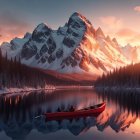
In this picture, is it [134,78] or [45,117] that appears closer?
[45,117]

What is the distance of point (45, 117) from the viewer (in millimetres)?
57812

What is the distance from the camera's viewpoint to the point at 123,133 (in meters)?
46.3

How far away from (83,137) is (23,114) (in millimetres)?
23953

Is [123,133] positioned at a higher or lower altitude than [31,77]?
lower

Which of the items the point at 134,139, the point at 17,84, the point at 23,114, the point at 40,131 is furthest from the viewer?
the point at 17,84

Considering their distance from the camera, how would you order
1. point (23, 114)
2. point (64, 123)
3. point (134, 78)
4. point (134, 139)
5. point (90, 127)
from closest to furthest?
point (134, 139) → point (90, 127) → point (64, 123) → point (23, 114) → point (134, 78)

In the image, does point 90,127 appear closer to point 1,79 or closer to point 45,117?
point 45,117

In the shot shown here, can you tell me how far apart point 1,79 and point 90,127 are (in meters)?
96.2

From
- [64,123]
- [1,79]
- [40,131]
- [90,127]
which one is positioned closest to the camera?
[40,131]

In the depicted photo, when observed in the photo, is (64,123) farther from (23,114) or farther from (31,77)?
(31,77)

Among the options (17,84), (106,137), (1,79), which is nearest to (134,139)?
(106,137)

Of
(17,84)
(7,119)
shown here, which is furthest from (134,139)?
(17,84)

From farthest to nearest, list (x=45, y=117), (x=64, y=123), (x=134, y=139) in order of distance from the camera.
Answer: (x=45, y=117) < (x=64, y=123) < (x=134, y=139)

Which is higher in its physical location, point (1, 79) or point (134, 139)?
point (1, 79)
